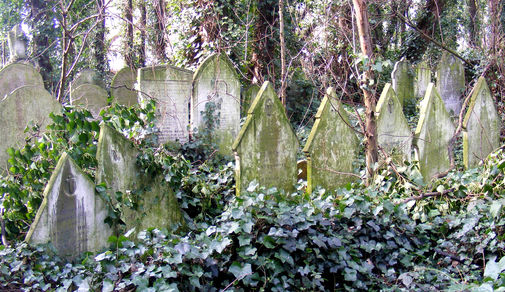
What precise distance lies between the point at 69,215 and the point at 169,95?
3.26 m

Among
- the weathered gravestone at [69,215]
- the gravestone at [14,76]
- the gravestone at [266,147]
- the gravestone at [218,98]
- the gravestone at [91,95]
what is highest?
the gravestone at [14,76]

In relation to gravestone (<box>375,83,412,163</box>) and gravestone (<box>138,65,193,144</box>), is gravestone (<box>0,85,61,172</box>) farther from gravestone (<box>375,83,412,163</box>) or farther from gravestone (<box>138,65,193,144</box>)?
gravestone (<box>375,83,412,163</box>)

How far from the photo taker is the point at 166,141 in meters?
6.39

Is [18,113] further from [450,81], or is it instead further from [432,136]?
[450,81]

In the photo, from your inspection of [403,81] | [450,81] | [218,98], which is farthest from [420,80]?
[218,98]

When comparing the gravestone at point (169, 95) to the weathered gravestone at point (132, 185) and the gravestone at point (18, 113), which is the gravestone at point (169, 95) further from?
the weathered gravestone at point (132, 185)

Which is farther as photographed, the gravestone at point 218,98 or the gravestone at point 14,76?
the gravestone at point 14,76

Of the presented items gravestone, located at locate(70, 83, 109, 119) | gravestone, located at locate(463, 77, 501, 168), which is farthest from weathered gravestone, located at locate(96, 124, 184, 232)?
gravestone, located at locate(70, 83, 109, 119)

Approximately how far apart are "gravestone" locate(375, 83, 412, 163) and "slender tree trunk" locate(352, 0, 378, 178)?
2.85ft

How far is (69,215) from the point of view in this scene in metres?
3.31

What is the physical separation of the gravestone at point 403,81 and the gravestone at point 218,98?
557 cm

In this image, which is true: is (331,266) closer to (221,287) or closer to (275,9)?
(221,287)

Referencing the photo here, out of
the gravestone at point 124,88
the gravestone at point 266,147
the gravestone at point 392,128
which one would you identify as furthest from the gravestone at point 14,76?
the gravestone at point 392,128

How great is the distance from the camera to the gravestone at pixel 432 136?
17.8 feet
